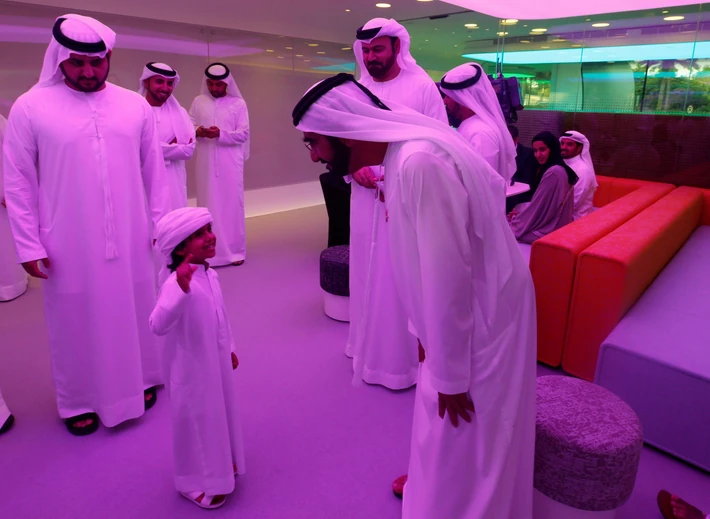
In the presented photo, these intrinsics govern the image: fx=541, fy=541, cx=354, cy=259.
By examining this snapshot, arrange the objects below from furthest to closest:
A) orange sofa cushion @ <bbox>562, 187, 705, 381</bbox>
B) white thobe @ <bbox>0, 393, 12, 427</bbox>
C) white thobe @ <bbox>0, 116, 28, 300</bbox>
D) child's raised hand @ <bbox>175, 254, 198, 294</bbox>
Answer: white thobe @ <bbox>0, 116, 28, 300</bbox> < orange sofa cushion @ <bbox>562, 187, 705, 381</bbox> < white thobe @ <bbox>0, 393, 12, 427</bbox> < child's raised hand @ <bbox>175, 254, 198, 294</bbox>

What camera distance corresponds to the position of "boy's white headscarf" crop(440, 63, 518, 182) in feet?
12.1

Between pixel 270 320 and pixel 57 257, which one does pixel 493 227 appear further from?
pixel 270 320

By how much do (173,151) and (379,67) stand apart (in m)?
2.24

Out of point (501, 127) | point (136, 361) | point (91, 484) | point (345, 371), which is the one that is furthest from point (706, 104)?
point (91, 484)

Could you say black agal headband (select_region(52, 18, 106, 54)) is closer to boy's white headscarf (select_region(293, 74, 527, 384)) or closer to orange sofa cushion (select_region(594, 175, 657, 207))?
boy's white headscarf (select_region(293, 74, 527, 384))

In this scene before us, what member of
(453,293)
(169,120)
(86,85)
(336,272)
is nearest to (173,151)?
(169,120)

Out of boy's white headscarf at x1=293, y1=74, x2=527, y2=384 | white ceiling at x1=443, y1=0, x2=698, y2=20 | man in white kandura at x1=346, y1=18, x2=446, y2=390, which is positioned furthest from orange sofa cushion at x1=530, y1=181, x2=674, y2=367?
white ceiling at x1=443, y1=0, x2=698, y2=20

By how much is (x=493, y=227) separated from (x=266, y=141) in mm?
6930

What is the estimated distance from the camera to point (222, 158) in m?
5.76

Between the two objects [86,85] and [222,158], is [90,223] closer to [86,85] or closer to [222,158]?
[86,85]

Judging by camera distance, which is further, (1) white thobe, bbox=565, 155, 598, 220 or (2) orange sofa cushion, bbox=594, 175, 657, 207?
(2) orange sofa cushion, bbox=594, 175, 657, 207

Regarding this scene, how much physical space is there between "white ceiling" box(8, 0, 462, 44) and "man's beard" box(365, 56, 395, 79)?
2.98 meters

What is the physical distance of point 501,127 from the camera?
3748 mm

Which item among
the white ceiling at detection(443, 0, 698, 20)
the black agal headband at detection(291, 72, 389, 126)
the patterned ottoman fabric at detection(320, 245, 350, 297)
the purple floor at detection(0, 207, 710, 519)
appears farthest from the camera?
the white ceiling at detection(443, 0, 698, 20)
